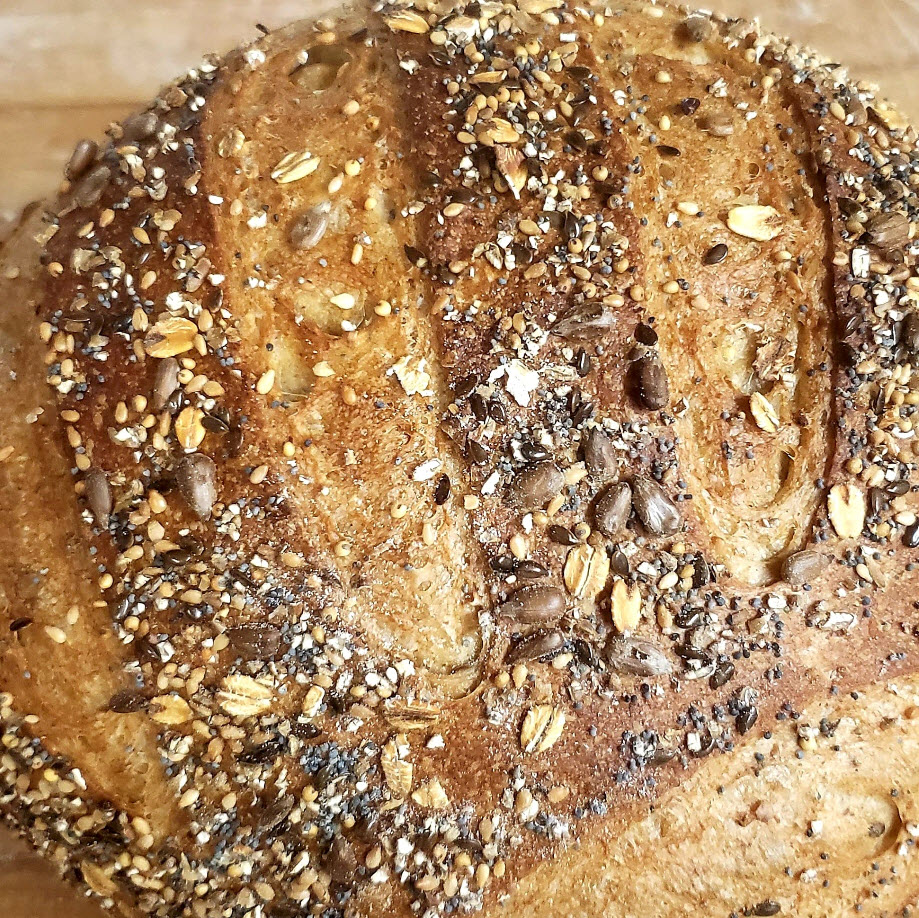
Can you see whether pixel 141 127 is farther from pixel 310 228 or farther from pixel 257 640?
pixel 257 640

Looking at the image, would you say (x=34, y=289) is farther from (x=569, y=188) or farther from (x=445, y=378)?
(x=569, y=188)

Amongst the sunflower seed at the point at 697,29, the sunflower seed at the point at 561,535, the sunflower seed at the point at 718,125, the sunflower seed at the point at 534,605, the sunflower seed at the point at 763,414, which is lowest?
the sunflower seed at the point at 534,605

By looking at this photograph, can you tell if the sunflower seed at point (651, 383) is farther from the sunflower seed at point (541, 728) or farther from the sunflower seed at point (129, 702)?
the sunflower seed at point (129, 702)

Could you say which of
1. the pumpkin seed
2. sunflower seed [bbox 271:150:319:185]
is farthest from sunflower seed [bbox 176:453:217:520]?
the pumpkin seed

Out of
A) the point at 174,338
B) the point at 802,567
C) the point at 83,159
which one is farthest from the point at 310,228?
the point at 802,567

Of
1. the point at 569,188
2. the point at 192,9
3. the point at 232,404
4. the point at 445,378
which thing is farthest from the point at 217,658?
the point at 192,9

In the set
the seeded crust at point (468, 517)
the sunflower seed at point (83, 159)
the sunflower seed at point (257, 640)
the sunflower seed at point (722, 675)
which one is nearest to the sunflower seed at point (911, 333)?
the seeded crust at point (468, 517)
